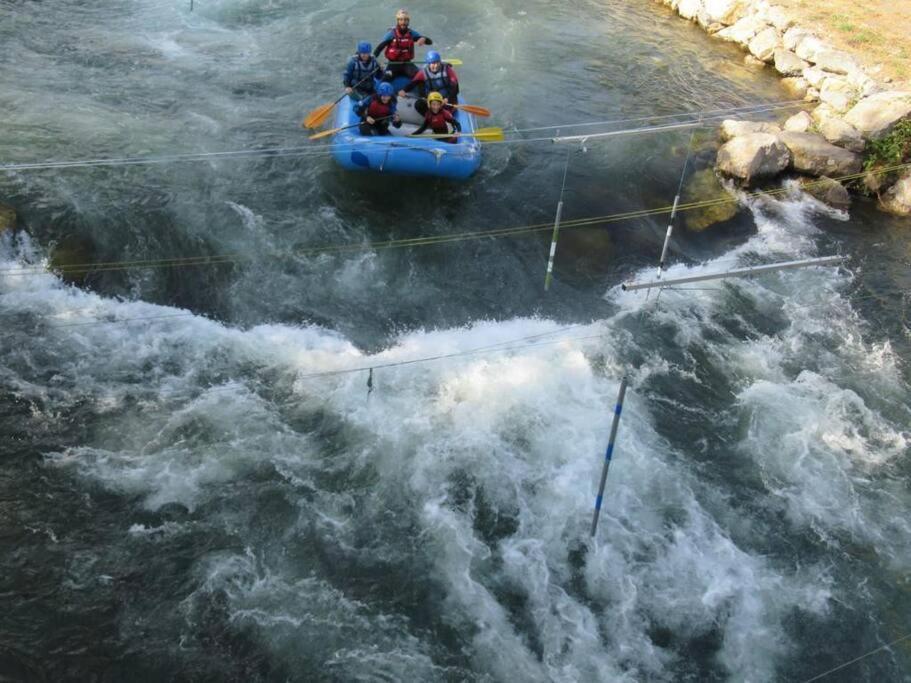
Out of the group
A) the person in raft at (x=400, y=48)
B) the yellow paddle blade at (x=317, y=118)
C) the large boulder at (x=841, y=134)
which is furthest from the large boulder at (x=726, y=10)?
the yellow paddle blade at (x=317, y=118)

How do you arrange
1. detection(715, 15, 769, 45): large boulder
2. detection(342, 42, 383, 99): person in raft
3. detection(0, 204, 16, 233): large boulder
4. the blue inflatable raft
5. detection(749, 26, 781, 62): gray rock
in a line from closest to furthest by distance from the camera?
detection(0, 204, 16, 233): large boulder
the blue inflatable raft
detection(342, 42, 383, 99): person in raft
detection(749, 26, 781, 62): gray rock
detection(715, 15, 769, 45): large boulder

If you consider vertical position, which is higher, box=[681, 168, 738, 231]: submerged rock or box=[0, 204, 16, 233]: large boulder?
box=[681, 168, 738, 231]: submerged rock

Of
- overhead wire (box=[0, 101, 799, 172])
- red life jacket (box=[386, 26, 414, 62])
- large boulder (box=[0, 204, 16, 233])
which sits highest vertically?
red life jacket (box=[386, 26, 414, 62])

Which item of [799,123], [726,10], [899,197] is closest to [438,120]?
[799,123]

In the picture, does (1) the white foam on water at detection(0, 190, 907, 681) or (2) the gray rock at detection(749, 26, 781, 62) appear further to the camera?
(2) the gray rock at detection(749, 26, 781, 62)

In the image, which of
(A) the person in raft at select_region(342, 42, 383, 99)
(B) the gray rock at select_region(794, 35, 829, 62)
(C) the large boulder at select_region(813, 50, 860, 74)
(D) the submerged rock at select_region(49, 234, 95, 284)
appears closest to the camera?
(D) the submerged rock at select_region(49, 234, 95, 284)

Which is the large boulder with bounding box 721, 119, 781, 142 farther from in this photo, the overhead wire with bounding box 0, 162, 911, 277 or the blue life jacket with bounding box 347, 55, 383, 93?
the blue life jacket with bounding box 347, 55, 383, 93

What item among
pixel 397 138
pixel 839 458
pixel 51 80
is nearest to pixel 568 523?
pixel 839 458

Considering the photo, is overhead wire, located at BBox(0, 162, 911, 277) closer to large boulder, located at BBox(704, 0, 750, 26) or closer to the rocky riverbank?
the rocky riverbank

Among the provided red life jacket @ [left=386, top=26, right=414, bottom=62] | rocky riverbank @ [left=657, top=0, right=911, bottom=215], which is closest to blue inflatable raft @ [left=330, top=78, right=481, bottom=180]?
red life jacket @ [left=386, top=26, right=414, bottom=62]
